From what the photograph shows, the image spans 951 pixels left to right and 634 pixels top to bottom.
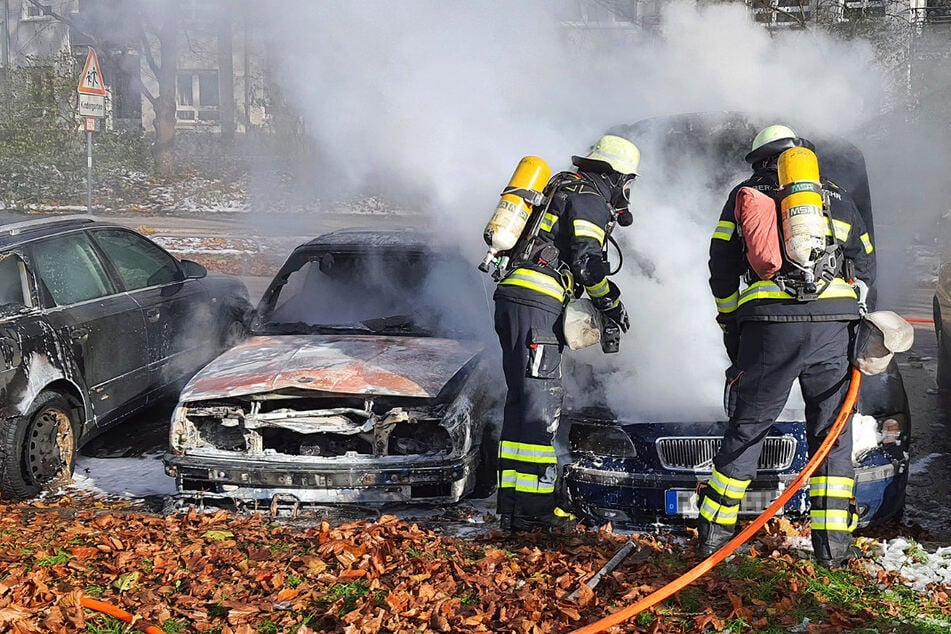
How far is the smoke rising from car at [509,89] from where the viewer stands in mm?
7070

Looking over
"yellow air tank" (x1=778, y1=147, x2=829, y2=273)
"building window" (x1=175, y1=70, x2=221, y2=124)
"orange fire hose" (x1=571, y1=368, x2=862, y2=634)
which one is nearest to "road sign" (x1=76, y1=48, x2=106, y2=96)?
"yellow air tank" (x1=778, y1=147, x2=829, y2=273)

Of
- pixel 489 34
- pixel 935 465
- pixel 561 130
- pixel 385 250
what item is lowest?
pixel 935 465

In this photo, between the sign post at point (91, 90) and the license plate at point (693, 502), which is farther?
the sign post at point (91, 90)

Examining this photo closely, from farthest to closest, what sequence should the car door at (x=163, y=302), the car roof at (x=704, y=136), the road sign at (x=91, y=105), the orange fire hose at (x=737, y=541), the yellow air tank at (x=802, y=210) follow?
the road sign at (x=91, y=105) < the car door at (x=163, y=302) < the car roof at (x=704, y=136) < the yellow air tank at (x=802, y=210) < the orange fire hose at (x=737, y=541)

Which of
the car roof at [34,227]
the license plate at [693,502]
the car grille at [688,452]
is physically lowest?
the license plate at [693,502]

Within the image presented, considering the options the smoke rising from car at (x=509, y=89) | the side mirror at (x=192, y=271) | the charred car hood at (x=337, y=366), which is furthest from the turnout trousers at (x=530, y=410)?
the side mirror at (x=192, y=271)

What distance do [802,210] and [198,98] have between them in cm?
3143

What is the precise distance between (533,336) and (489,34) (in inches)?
126

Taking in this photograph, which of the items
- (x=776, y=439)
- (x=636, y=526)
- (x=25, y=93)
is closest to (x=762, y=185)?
(x=776, y=439)

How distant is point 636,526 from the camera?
15.8 ft

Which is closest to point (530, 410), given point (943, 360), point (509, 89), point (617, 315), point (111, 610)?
point (617, 315)

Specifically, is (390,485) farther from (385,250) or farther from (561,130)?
(561,130)

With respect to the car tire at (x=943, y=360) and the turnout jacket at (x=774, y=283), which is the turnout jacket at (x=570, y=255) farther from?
the car tire at (x=943, y=360)

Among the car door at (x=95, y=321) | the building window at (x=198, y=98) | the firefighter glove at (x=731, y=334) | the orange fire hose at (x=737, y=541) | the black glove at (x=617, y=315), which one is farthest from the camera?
the building window at (x=198, y=98)
